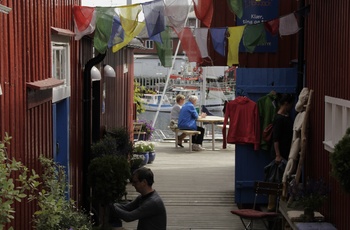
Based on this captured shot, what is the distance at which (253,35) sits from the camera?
37.0 feet

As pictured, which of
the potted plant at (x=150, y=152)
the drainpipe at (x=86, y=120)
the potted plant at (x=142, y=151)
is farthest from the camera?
the potted plant at (x=150, y=152)

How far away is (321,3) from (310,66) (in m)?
1.25

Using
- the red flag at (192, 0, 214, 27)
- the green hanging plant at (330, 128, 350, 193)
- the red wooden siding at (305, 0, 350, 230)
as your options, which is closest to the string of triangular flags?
the red flag at (192, 0, 214, 27)

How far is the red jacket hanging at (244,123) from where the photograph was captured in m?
13.1

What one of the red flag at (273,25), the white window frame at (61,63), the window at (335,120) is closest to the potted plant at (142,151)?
the red flag at (273,25)

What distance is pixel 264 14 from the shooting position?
14055 millimetres

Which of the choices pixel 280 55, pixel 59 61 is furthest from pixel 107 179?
pixel 280 55

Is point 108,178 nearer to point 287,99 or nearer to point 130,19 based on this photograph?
point 130,19

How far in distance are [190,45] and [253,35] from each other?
929 mm

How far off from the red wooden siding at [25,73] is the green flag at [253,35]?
317cm

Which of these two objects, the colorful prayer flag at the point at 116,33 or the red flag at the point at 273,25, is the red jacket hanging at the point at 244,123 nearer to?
the red flag at the point at 273,25

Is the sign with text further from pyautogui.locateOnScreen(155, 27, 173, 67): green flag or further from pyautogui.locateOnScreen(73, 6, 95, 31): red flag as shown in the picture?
pyautogui.locateOnScreen(73, 6, 95, 31): red flag

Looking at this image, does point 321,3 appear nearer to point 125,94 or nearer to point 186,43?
point 186,43

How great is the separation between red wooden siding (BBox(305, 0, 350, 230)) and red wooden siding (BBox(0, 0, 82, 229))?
10.2ft
